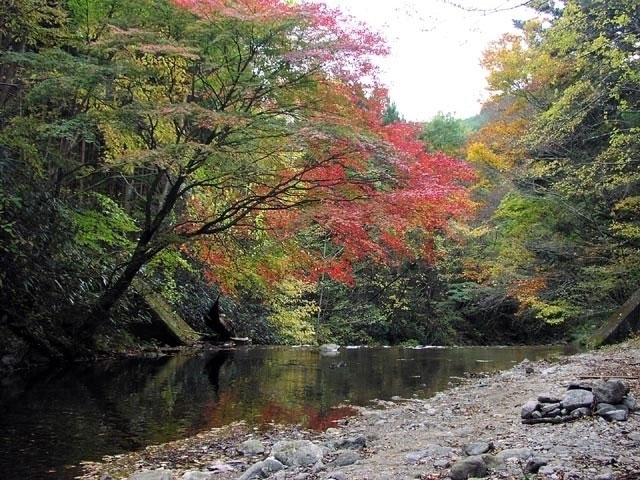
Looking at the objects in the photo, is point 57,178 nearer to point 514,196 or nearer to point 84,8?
point 84,8

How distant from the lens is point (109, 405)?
7.46 m

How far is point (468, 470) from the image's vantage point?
3.55 metres

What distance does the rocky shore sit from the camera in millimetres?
3695

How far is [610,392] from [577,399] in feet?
0.88

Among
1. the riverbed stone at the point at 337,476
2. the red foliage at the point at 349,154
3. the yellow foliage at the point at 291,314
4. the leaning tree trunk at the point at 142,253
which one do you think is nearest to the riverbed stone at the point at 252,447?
the riverbed stone at the point at 337,476

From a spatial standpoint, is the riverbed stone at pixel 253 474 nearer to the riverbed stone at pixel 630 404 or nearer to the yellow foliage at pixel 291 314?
the riverbed stone at pixel 630 404

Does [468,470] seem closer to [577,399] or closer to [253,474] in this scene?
[253,474]

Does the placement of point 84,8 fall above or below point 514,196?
above

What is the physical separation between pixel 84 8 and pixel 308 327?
14991 mm

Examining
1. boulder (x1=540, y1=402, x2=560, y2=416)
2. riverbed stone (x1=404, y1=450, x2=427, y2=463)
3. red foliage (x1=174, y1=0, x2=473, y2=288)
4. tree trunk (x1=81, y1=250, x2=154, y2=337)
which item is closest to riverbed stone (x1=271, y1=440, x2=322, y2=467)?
riverbed stone (x1=404, y1=450, x2=427, y2=463)

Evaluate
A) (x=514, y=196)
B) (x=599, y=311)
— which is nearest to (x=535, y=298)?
(x=599, y=311)

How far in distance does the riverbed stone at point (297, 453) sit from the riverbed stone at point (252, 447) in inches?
11.3

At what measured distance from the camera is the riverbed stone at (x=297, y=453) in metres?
4.81

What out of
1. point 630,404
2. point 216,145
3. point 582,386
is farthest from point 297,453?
point 216,145
